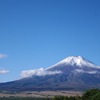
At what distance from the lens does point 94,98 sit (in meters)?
77.5

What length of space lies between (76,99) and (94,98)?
12.8 meters

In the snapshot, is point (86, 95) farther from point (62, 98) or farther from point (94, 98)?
point (94, 98)

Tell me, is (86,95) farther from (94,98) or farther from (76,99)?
(94,98)

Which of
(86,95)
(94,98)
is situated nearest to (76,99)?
(86,95)

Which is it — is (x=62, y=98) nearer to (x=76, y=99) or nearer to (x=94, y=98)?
(x=76, y=99)

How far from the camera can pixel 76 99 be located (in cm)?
8981

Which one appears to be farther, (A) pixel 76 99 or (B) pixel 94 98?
(A) pixel 76 99

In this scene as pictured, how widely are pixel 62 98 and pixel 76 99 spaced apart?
3.46 metres

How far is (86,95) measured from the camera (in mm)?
89750

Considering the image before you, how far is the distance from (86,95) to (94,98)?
1229 centimetres

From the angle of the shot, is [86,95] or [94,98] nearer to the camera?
[94,98]

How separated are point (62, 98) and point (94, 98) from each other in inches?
538

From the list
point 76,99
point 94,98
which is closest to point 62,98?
point 76,99
